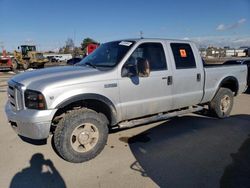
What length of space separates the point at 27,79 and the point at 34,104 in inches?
20.3

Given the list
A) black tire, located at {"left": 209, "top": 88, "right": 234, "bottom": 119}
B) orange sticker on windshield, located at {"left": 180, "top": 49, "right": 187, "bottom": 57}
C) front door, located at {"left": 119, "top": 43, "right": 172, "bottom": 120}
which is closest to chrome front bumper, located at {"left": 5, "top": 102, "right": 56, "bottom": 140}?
front door, located at {"left": 119, "top": 43, "right": 172, "bottom": 120}

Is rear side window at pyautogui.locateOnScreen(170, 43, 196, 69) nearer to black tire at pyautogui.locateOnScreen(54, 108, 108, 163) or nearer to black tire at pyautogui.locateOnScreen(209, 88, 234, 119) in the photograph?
black tire at pyautogui.locateOnScreen(209, 88, 234, 119)

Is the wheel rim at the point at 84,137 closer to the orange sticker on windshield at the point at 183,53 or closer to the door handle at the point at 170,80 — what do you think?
the door handle at the point at 170,80

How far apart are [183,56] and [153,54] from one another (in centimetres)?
84

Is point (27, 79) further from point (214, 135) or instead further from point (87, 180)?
point (214, 135)

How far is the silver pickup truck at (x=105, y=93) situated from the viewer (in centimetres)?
359

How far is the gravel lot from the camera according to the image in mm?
3299

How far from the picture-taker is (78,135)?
3.91m

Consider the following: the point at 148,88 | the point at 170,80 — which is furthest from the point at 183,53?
the point at 148,88

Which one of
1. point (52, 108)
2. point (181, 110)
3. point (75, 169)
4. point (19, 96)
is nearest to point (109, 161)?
point (75, 169)

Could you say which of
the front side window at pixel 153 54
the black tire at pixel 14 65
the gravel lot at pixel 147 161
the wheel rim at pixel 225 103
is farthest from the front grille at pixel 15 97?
the black tire at pixel 14 65

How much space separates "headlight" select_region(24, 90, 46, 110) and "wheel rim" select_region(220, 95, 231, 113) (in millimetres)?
4564

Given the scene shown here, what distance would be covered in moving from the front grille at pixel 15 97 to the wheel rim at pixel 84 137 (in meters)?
0.95

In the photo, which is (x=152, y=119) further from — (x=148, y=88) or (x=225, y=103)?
(x=225, y=103)
